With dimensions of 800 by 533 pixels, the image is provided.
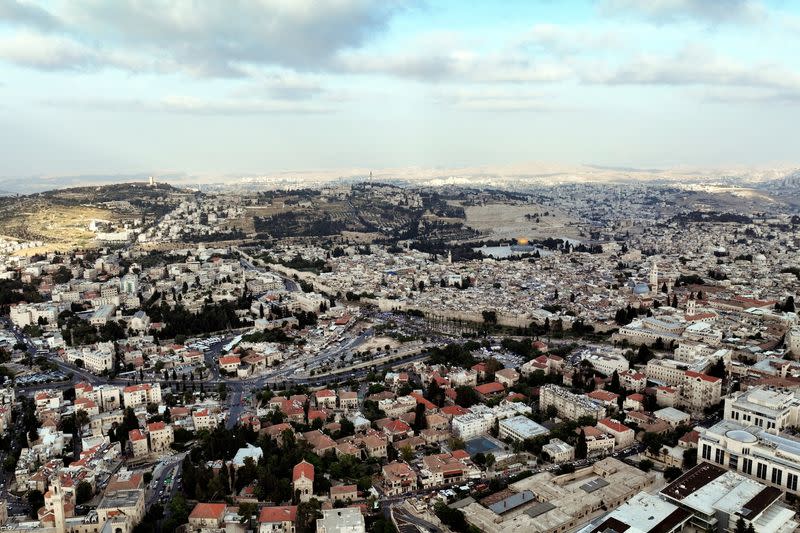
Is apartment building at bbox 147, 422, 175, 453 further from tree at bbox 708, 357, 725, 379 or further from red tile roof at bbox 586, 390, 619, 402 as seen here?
tree at bbox 708, 357, 725, 379

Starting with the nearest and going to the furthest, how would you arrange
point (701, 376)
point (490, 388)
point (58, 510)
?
point (58, 510)
point (701, 376)
point (490, 388)

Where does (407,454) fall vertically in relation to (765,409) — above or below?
below

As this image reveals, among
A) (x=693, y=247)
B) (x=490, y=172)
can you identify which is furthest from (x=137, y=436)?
(x=490, y=172)

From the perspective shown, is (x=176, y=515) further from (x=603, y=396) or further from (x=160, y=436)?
(x=603, y=396)

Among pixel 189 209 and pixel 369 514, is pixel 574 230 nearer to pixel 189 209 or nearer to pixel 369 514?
pixel 189 209

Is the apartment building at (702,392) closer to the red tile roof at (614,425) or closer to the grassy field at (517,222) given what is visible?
the red tile roof at (614,425)

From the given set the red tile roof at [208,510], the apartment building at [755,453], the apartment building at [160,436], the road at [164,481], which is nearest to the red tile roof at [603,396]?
the apartment building at [755,453]

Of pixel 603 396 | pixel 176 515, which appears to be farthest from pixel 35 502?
pixel 603 396
